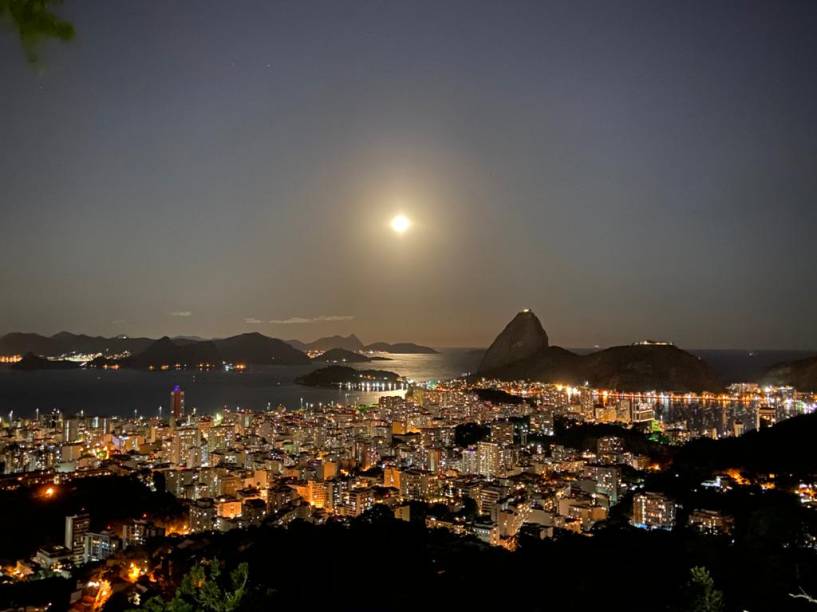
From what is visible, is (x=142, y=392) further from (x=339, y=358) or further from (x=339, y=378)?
(x=339, y=358)

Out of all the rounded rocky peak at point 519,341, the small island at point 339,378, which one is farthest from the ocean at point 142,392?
the rounded rocky peak at point 519,341

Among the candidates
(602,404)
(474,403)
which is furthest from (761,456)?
(474,403)

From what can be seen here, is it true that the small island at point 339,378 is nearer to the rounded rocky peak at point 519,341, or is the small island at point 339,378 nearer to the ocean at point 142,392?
the ocean at point 142,392

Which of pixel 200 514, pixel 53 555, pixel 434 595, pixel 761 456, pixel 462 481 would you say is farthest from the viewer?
pixel 462 481

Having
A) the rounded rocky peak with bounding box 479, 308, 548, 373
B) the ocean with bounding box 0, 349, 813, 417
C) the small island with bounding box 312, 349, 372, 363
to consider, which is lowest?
the ocean with bounding box 0, 349, 813, 417

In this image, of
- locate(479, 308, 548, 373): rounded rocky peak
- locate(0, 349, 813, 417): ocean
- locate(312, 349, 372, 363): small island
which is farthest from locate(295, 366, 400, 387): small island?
locate(312, 349, 372, 363): small island

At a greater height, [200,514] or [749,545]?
[749,545]

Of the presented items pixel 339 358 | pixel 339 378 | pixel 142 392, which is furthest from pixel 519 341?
pixel 339 358

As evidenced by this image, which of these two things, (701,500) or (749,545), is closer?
(749,545)

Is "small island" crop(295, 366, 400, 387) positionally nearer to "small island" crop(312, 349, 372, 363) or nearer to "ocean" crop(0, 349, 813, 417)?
"ocean" crop(0, 349, 813, 417)

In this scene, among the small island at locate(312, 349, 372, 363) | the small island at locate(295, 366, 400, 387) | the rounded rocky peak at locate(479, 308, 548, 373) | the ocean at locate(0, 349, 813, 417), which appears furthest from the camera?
the small island at locate(312, 349, 372, 363)

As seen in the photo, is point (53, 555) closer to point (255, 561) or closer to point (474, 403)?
point (255, 561)
